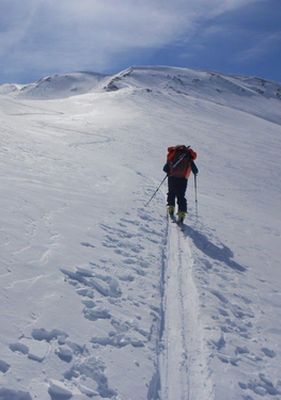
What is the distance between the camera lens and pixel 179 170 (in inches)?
490

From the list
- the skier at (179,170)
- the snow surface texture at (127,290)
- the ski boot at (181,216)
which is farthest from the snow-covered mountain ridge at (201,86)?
the ski boot at (181,216)

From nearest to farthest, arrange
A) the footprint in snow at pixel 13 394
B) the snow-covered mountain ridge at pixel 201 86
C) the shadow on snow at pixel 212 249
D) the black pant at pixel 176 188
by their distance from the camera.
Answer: the footprint in snow at pixel 13 394 → the shadow on snow at pixel 212 249 → the black pant at pixel 176 188 → the snow-covered mountain ridge at pixel 201 86

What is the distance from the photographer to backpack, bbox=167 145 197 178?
488 inches

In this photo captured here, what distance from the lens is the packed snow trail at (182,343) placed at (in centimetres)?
500

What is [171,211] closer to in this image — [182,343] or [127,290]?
[127,290]

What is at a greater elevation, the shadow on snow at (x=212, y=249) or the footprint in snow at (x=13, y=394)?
the shadow on snow at (x=212, y=249)

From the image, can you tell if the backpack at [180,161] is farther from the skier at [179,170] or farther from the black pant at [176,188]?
the black pant at [176,188]

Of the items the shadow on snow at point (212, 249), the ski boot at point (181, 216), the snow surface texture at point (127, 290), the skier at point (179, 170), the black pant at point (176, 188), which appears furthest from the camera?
the black pant at point (176, 188)

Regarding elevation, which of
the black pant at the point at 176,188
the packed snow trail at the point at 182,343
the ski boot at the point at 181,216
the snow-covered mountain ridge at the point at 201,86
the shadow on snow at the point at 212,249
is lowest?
the packed snow trail at the point at 182,343

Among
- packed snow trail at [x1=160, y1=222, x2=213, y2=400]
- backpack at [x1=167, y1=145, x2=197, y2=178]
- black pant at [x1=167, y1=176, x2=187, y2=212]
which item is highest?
backpack at [x1=167, y1=145, x2=197, y2=178]

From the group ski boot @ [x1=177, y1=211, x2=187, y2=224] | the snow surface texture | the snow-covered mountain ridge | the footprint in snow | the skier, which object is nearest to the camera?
the footprint in snow

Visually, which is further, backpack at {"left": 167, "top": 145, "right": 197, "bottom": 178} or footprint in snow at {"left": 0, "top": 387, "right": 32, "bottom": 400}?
backpack at {"left": 167, "top": 145, "right": 197, "bottom": 178}

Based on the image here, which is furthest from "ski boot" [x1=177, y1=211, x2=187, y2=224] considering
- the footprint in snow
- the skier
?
the footprint in snow

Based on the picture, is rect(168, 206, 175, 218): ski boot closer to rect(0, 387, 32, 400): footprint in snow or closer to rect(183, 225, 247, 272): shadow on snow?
rect(183, 225, 247, 272): shadow on snow
